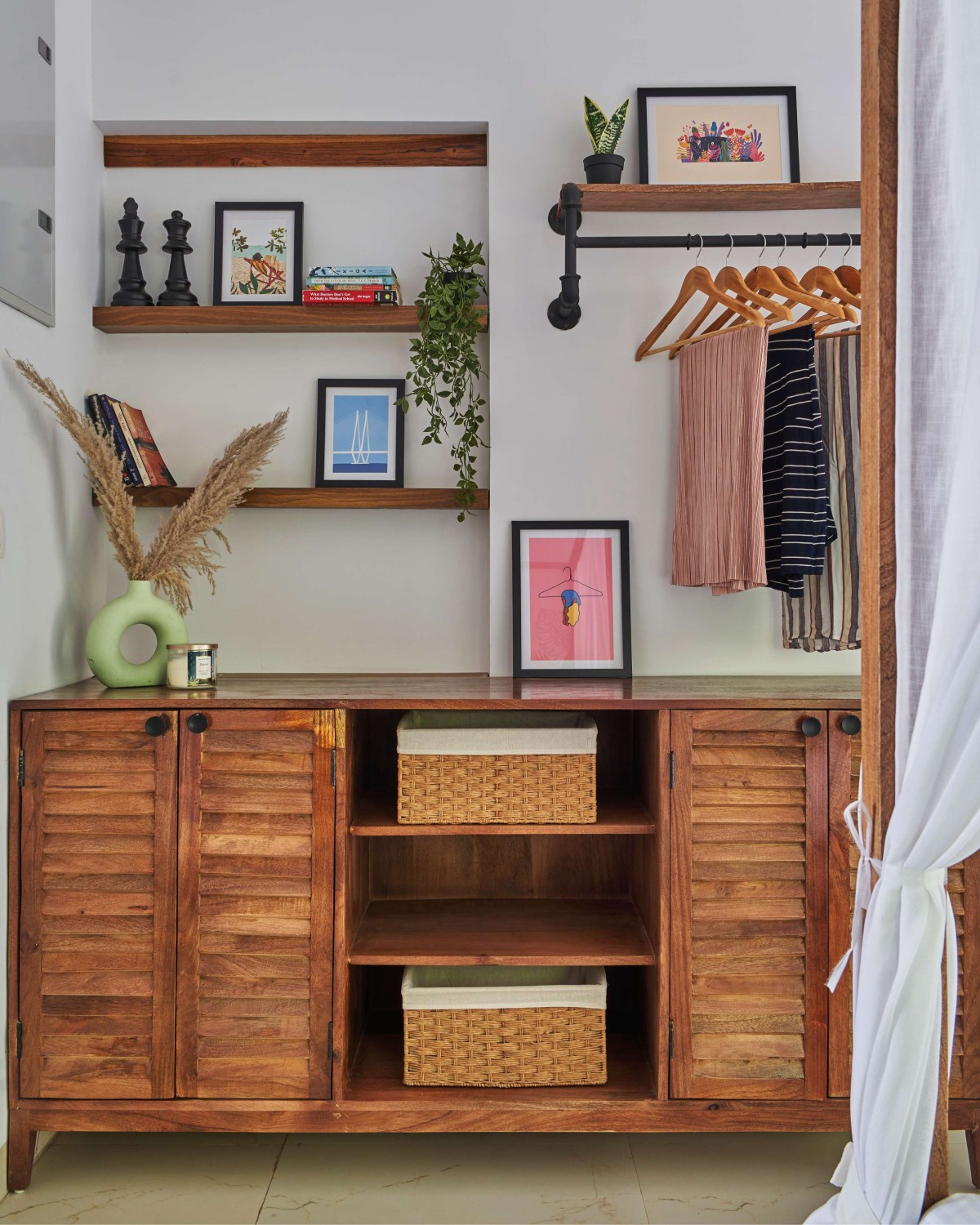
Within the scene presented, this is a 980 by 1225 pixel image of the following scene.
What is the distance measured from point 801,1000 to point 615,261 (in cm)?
182

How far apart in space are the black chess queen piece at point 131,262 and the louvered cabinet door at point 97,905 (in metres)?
1.15

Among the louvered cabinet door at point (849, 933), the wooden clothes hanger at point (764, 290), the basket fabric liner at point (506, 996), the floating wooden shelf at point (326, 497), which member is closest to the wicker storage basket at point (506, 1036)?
the basket fabric liner at point (506, 996)

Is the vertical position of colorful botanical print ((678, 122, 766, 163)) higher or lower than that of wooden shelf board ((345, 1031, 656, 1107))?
higher

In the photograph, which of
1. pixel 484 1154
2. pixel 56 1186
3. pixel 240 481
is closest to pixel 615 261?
pixel 240 481

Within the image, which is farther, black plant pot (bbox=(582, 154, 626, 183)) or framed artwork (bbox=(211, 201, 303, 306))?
framed artwork (bbox=(211, 201, 303, 306))

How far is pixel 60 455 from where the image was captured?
7.39ft

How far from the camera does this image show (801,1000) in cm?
196

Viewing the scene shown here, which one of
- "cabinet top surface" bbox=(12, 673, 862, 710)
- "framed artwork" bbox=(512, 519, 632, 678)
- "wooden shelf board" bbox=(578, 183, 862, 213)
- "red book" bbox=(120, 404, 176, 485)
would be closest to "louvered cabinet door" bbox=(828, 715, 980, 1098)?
"cabinet top surface" bbox=(12, 673, 862, 710)

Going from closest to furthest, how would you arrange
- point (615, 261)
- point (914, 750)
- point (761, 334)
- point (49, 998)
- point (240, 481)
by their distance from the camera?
1. point (914, 750)
2. point (49, 998)
3. point (761, 334)
4. point (240, 481)
5. point (615, 261)

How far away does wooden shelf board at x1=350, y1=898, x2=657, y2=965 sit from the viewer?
2.01m

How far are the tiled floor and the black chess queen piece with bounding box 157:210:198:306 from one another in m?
2.02

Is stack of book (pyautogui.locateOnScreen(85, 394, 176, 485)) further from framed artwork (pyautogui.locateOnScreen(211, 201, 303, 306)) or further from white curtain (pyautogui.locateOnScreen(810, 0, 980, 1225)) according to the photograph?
white curtain (pyautogui.locateOnScreen(810, 0, 980, 1225))

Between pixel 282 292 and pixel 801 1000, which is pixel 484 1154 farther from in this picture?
pixel 282 292

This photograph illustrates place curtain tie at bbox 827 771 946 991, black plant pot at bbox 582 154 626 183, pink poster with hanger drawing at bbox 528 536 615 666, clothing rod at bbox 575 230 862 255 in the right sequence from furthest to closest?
pink poster with hanger drawing at bbox 528 536 615 666 → black plant pot at bbox 582 154 626 183 → clothing rod at bbox 575 230 862 255 → curtain tie at bbox 827 771 946 991
